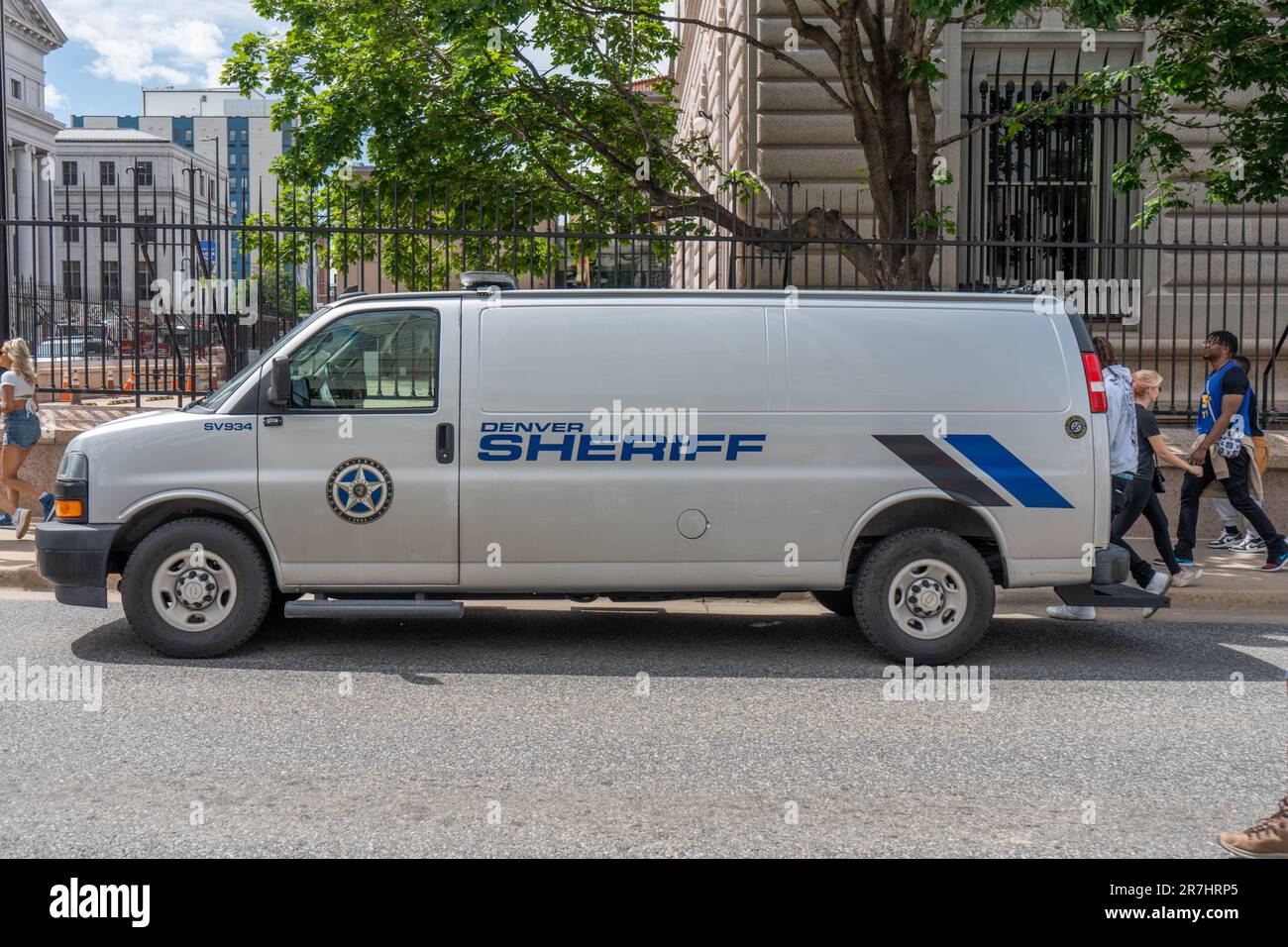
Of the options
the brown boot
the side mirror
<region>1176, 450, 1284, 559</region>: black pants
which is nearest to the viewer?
the brown boot

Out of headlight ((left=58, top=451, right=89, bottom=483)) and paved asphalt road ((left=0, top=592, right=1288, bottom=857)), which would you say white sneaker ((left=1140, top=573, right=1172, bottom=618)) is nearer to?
paved asphalt road ((left=0, top=592, right=1288, bottom=857))

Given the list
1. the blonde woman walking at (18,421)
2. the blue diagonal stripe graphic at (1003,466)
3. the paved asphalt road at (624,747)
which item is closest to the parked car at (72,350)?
the blonde woman walking at (18,421)

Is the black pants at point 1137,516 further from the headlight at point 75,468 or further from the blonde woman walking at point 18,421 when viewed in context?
the blonde woman walking at point 18,421

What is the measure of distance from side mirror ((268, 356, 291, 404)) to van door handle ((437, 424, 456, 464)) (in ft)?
2.78

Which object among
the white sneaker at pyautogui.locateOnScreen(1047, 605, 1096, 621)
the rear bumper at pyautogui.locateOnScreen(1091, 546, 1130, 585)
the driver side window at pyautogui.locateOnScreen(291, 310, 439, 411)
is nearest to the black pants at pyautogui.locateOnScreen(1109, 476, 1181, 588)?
the white sneaker at pyautogui.locateOnScreen(1047, 605, 1096, 621)

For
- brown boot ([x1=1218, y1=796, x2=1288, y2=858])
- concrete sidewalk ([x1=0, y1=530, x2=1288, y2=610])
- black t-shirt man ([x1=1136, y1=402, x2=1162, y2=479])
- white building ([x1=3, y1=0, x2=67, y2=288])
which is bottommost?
brown boot ([x1=1218, y1=796, x2=1288, y2=858])

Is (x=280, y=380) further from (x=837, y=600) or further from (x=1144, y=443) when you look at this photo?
(x=1144, y=443)

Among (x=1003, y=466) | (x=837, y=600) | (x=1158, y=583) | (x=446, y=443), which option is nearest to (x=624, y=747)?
(x=446, y=443)

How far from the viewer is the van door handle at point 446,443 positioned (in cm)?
708

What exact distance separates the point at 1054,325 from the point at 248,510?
467 cm

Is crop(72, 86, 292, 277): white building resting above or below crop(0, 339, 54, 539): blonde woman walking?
above

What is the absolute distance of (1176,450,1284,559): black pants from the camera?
1022cm

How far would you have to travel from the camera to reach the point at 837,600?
838 centimetres
